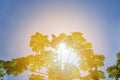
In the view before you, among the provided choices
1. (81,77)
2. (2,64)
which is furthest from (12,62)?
(81,77)

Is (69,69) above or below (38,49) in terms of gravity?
below

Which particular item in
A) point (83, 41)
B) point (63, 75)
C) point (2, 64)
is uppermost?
point (83, 41)

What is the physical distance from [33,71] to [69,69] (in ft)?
13.7

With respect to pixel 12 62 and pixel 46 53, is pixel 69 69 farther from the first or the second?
pixel 12 62

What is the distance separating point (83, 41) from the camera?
107 ft

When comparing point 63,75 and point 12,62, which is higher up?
point 12,62

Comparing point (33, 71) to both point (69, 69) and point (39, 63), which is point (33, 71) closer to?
Answer: point (39, 63)

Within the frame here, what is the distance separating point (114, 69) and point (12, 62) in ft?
40.2

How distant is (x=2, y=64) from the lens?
98.1 ft

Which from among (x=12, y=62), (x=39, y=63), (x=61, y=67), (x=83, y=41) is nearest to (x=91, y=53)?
(x=83, y=41)

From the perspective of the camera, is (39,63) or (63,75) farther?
(39,63)

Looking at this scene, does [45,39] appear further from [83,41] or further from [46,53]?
[83,41]

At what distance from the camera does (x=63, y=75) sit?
2928 centimetres

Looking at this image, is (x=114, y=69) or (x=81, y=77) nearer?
(x=81, y=77)
